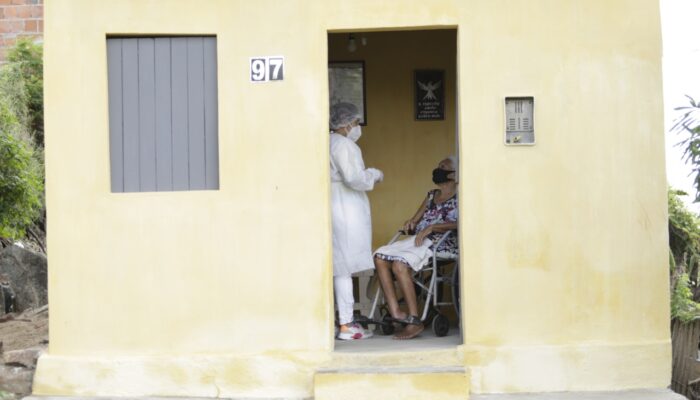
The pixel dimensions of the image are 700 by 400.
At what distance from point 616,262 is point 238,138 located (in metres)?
2.89

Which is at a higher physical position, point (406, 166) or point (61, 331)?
point (406, 166)

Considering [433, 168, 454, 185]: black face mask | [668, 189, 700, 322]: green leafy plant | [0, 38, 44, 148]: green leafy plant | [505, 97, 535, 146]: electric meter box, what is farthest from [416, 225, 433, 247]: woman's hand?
[0, 38, 44, 148]: green leafy plant

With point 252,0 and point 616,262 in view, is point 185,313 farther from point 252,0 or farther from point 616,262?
point 616,262

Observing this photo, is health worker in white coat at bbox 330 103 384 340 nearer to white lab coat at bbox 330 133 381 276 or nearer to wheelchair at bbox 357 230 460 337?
white lab coat at bbox 330 133 381 276

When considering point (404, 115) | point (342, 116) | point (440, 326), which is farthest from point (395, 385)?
point (404, 115)

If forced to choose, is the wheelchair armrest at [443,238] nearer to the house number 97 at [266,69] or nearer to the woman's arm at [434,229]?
the woman's arm at [434,229]

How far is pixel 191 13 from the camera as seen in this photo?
695cm

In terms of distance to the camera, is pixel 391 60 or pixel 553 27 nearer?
pixel 553 27

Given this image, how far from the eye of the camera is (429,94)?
8.76 m

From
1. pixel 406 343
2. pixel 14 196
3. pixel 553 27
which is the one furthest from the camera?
pixel 14 196

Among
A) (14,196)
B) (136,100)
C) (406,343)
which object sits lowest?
(406,343)

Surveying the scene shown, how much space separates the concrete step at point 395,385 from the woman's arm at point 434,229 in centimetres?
141

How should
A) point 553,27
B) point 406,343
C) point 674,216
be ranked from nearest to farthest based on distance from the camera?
point 553,27 < point 406,343 < point 674,216

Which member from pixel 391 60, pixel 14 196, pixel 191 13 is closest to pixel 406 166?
pixel 391 60
